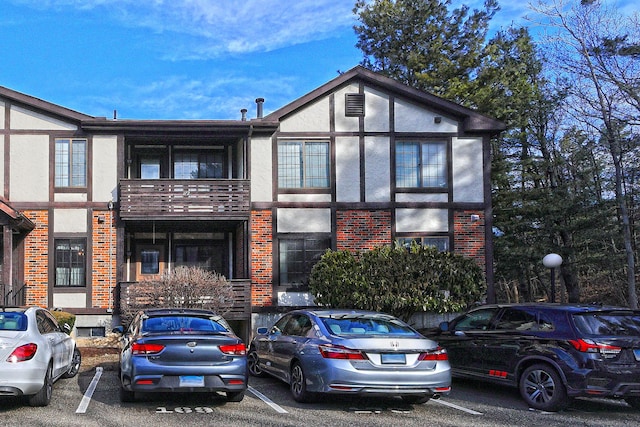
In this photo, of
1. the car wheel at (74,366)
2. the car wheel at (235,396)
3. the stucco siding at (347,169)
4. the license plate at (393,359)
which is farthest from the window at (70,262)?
the license plate at (393,359)

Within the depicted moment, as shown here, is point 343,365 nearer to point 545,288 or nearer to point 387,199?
point 387,199

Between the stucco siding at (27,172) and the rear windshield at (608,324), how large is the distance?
48.1 feet

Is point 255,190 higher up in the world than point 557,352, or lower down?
higher up

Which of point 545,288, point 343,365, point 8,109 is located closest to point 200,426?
point 343,365

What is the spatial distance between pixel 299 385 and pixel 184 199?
33.6 ft

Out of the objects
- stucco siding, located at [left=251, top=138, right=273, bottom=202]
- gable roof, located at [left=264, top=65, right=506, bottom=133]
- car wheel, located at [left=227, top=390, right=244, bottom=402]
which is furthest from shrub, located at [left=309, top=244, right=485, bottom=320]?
car wheel, located at [left=227, top=390, right=244, bottom=402]

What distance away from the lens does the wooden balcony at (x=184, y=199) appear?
18125 mm

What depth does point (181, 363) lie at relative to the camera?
8281 millimetres

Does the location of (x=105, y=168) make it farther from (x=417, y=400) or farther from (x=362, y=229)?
(x=417, y=400)

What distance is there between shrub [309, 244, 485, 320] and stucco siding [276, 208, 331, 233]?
8.23ft

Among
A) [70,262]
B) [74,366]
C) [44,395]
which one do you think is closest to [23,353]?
[44,395]

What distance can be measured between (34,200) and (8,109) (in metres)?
2.66

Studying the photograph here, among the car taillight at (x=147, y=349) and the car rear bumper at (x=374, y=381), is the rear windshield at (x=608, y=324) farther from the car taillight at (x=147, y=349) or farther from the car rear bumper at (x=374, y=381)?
the car taillight at (x=147, y=349)

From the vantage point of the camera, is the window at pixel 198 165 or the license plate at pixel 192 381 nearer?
the license plate at pixel 192 381
